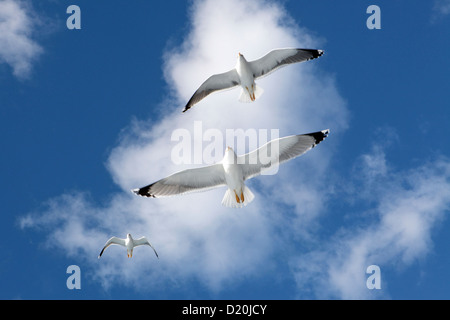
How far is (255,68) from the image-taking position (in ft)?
33.2

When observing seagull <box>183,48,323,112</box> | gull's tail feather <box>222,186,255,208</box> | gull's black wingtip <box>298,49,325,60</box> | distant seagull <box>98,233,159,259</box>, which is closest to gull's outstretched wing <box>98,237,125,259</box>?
distant seagull <box>98,233,159,259</box>

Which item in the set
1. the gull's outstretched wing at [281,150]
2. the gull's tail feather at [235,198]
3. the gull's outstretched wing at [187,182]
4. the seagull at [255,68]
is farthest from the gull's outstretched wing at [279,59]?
the gull's tail feather at [235,198]

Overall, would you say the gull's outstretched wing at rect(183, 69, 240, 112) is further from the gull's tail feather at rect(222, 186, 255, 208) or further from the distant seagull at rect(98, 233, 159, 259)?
the distant seagull at rect(98, 233, 159, 259)

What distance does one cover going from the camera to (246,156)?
8.49 metres

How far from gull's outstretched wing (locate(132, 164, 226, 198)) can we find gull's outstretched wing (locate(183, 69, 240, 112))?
6.59ft

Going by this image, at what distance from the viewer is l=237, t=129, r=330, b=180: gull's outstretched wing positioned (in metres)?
8.22

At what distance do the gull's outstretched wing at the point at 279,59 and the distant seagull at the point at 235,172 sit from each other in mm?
2268
